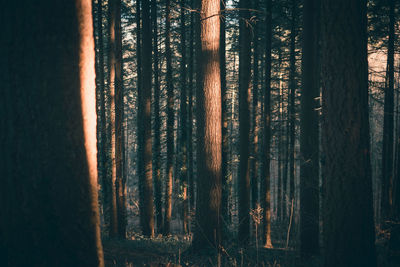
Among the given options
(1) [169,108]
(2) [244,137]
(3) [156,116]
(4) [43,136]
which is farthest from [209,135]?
(3) [156,116]

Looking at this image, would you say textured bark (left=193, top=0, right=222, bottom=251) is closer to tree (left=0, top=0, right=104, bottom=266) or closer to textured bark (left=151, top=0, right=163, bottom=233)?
tree (left=0, top=0, right=104, bottom=266)

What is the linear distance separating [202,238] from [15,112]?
572cm

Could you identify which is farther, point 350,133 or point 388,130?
point 388,130

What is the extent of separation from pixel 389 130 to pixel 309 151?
5.27 m

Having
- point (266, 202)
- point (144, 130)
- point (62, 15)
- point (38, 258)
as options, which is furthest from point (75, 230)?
point (266, 202)

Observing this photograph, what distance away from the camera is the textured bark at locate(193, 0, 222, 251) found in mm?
6734

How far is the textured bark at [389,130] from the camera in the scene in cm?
1116

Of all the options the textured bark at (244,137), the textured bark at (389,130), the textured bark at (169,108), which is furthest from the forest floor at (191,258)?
the textured bark at (389,130)

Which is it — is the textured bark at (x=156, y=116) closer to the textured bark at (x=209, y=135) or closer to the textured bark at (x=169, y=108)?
the textured bark at (x=169, y=108)

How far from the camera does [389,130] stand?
12.1m

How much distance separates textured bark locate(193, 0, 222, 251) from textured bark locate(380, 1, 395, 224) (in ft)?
27.0

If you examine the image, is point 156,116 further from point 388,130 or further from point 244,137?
point 388,130

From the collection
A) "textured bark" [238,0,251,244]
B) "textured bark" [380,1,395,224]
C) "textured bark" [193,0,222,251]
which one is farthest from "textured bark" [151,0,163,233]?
"textured bark" [380,1,395,224]

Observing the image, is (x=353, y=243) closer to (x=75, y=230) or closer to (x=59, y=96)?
(x=75, y=230)
